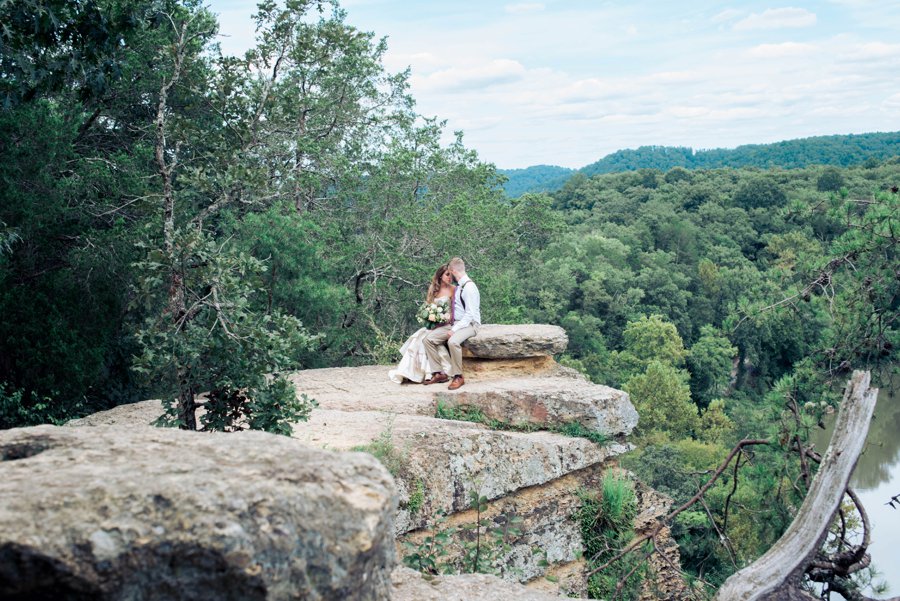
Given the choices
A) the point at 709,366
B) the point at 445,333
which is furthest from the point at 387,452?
the point at 709,366

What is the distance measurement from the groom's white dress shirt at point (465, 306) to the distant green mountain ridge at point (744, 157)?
65985 millimetres

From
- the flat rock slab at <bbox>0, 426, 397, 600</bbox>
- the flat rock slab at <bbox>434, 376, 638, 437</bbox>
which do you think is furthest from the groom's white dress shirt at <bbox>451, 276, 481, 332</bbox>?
the flat rock slab at <bbox>0, 426, 397, 600</bbox>

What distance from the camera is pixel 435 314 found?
36.6 feet

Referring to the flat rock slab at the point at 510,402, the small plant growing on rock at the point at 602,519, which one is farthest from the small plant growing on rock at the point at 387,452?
the small plant growing on rock at the point at 602,519

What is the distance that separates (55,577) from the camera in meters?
2.53

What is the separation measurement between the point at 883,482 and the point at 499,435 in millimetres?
24526

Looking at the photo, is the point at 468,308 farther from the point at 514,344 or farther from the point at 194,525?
the point at 194,525

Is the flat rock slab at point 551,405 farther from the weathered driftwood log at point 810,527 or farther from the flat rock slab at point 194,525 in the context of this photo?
the flat rock slab at point 194,525

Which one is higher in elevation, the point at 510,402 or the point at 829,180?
the point at 829,180

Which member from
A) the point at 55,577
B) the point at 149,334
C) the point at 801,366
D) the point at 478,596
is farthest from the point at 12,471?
the point at 801,366

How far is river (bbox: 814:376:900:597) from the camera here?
60.9 feet

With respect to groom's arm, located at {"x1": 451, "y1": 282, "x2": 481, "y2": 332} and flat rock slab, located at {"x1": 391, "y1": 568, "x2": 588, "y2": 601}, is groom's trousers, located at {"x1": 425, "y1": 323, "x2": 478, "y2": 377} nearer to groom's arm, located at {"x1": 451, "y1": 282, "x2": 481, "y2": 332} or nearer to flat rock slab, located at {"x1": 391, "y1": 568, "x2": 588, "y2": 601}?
groom's arm, located at {"x1": 451, "y1": 282, "x2": 481, "y2": 332}

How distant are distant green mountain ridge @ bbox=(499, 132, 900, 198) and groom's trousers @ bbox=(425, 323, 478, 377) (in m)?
65.9

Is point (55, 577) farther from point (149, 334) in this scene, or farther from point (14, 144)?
point (14, 144)
